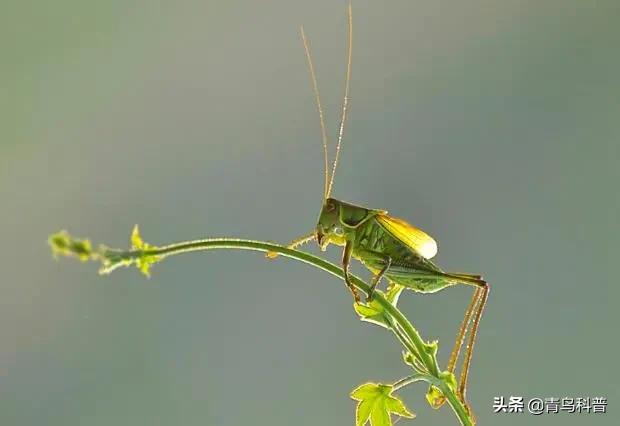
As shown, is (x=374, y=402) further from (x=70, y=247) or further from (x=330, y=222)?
(x=70, y=247)

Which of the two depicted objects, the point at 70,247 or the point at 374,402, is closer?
the point at 70,247

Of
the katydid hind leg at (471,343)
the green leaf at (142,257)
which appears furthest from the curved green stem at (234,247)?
the katydid hind leg at (471,343)

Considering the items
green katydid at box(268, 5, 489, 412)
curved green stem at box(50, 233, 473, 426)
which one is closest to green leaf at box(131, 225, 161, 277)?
curved green stem at box(50, 233, 473, 426)

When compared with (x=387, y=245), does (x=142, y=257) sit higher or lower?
lower

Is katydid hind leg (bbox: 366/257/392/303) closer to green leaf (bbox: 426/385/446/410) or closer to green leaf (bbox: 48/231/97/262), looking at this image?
green leaf (bbox: 426/385/446/410)

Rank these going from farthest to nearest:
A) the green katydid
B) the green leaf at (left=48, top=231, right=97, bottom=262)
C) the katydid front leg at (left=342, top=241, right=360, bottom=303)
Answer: the green katydid < the katydid front leg at (left=342, top=241, right=360, bottom=303) < the green leaf at (left=48, top=231, right=97, bottom=262)

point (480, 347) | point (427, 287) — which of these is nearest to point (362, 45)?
point (480, 347)

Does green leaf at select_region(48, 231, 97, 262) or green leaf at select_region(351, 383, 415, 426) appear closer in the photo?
green leaf at select_region(48, 231, 97, 262)

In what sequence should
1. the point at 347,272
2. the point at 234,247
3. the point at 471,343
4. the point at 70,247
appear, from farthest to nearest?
1. the point at 471,343
2. the point at 347,272
3. the point at 234,247
4. the point at 70,247

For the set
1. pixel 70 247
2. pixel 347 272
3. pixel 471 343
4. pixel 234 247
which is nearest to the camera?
pixel 70 247

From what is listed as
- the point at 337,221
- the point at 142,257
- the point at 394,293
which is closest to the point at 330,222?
the point at 337,221
